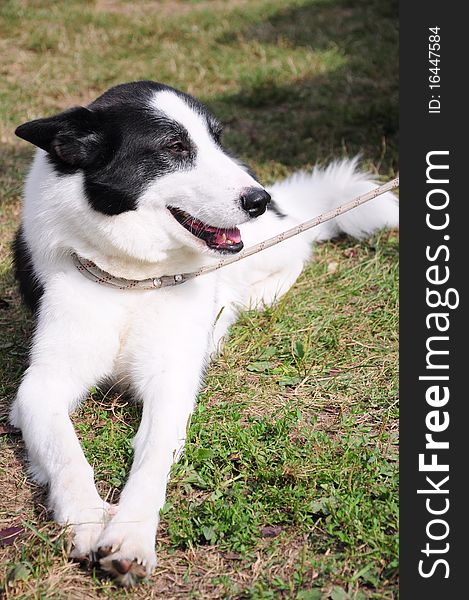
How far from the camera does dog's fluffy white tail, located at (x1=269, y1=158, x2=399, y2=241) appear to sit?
4668 mm

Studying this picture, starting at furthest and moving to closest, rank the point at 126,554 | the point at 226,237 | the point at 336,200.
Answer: the point at 336,200 < the point at 226,237 < the point at 126,554

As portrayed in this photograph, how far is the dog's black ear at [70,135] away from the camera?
2.89 m

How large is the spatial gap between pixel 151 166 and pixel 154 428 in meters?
0.97

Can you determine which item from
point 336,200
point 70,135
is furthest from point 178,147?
point 336,200

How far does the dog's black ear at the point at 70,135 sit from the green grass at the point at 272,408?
0.95 metres

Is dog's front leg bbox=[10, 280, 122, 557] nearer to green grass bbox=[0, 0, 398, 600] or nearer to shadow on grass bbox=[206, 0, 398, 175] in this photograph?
green grass bbox=[0, 0, 398, 600]

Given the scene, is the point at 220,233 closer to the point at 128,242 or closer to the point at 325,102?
the point at 128,242

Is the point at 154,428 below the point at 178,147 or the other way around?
below

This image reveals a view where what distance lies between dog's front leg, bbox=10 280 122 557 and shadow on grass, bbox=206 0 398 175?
2.96 m

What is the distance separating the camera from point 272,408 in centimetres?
319

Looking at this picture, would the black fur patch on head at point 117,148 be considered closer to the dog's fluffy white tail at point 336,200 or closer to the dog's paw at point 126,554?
the dog's paw at point 126,554

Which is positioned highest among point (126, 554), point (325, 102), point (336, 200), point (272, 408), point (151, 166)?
A: point (325, 102)

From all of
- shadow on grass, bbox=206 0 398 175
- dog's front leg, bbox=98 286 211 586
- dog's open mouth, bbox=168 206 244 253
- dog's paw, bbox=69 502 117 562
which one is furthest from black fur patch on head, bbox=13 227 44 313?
shadow on grass, bbox=206 0 398 175

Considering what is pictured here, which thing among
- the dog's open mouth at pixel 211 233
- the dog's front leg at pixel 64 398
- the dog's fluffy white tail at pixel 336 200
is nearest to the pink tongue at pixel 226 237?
the dog's open mouth at pixel 211 233
